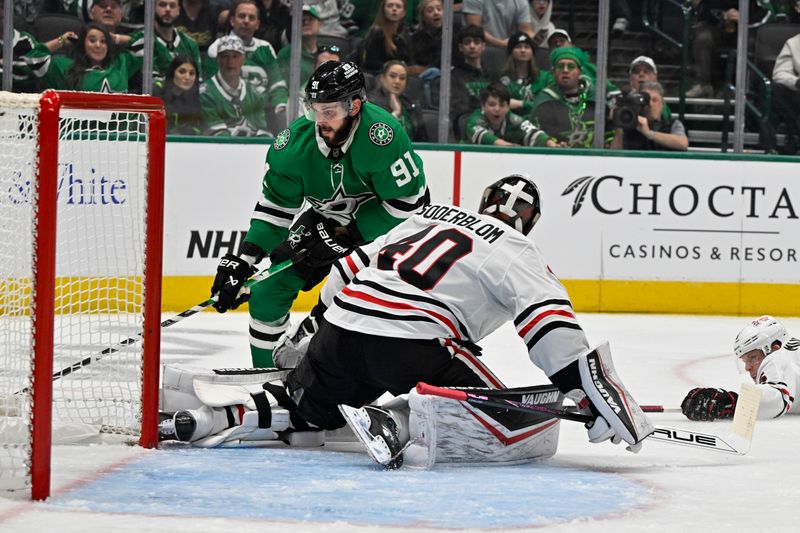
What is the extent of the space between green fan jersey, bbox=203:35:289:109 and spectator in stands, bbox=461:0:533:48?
1075 mm

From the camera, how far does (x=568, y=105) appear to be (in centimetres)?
749

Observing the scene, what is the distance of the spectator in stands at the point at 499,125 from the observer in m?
7.40

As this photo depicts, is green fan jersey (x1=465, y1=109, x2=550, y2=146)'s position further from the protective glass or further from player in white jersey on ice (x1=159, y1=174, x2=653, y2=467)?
player in white jersey on ice (x1=159, y1=174, x2=653, y2=467)

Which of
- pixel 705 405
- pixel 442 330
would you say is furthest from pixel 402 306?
pixel 705 405

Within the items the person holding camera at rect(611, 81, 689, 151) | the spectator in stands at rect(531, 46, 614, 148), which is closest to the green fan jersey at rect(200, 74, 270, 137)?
the spectator in stands at rect(531, 46, 614, 148)

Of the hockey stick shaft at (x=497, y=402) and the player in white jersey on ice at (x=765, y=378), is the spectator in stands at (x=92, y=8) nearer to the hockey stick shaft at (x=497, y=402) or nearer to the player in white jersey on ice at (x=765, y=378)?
the player in white jersey on ice at (x=765, y=378)

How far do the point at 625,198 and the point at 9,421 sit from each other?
474 cm

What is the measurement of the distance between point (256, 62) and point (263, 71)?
0.06m

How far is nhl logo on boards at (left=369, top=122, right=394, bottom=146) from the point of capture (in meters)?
A: 4.02

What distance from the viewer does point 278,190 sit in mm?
4207

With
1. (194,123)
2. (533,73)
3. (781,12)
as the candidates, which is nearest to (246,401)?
(194,123)

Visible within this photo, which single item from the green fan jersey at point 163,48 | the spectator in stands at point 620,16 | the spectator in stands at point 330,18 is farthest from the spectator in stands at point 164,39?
the spectator in stands at point 620,16

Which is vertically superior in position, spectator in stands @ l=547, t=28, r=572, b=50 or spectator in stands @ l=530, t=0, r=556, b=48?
spectator in stands @ l=530, t=0, r=556, b=48

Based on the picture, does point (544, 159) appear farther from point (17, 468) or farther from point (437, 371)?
point (17, 468)
